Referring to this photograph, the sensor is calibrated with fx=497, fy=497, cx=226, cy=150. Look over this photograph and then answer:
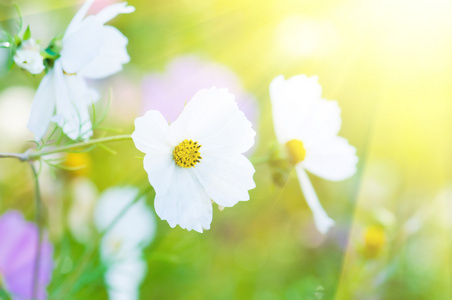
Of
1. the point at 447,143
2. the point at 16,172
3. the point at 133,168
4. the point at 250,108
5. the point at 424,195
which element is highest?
the point at 447,143

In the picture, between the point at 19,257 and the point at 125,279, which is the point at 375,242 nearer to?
the point at 125,279

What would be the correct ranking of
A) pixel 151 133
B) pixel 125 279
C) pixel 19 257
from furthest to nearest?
pixel 125 279, pixel 19 257, pixel 151 133

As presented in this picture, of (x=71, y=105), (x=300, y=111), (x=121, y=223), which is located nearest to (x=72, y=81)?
(x=71, y=105)

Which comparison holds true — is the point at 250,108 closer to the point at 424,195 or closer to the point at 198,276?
the point at 198,276

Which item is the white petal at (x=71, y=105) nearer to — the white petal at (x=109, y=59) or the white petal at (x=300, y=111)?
the white petal at (x=109, y=59)

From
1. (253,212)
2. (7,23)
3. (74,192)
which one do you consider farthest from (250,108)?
(7,23)

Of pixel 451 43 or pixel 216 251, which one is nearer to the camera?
pixel 216 251
